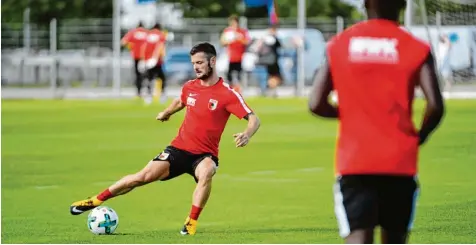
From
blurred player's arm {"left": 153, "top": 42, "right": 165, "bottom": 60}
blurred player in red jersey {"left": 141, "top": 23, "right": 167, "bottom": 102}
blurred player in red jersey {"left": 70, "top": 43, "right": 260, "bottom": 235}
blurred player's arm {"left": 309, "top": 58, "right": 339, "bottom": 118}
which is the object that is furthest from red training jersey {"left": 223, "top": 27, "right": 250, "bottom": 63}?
blurred player's arm {"left": 309, "top": 58, "right": 339, "bottom": 118}

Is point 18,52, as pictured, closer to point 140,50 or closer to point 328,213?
point 140,50

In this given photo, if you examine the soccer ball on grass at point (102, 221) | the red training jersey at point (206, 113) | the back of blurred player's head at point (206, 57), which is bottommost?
the soccer ball on grass at point (102, 221)

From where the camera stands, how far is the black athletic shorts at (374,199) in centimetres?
678

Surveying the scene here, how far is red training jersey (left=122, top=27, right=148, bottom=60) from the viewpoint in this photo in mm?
39281

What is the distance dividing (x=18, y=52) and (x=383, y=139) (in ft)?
150

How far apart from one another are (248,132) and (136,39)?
94.4 feet

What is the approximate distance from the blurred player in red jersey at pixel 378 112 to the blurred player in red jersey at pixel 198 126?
4.80 metres

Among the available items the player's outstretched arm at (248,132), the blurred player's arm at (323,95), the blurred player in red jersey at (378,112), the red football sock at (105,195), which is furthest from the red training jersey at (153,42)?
the blurred player in red jersey at (378,112)

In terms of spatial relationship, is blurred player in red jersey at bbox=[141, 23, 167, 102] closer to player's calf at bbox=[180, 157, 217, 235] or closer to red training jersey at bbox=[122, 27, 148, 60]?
red training jersey at bbox=[122, 27, 148, 60]

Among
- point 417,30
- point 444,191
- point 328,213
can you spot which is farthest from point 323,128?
point 417,30

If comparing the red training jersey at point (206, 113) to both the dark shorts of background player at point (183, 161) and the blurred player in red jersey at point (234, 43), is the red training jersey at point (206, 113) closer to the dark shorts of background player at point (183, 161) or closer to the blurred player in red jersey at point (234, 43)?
the dark shorts of background player at point (183, 161)

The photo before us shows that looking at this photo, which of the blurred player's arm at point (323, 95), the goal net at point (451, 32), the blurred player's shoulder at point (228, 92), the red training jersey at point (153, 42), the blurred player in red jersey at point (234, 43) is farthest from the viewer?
the blurred player in red jersey at point (234, 43)

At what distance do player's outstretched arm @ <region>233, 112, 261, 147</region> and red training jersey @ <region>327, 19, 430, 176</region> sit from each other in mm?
3782

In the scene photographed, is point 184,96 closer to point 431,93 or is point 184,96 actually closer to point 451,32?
point 431,93
